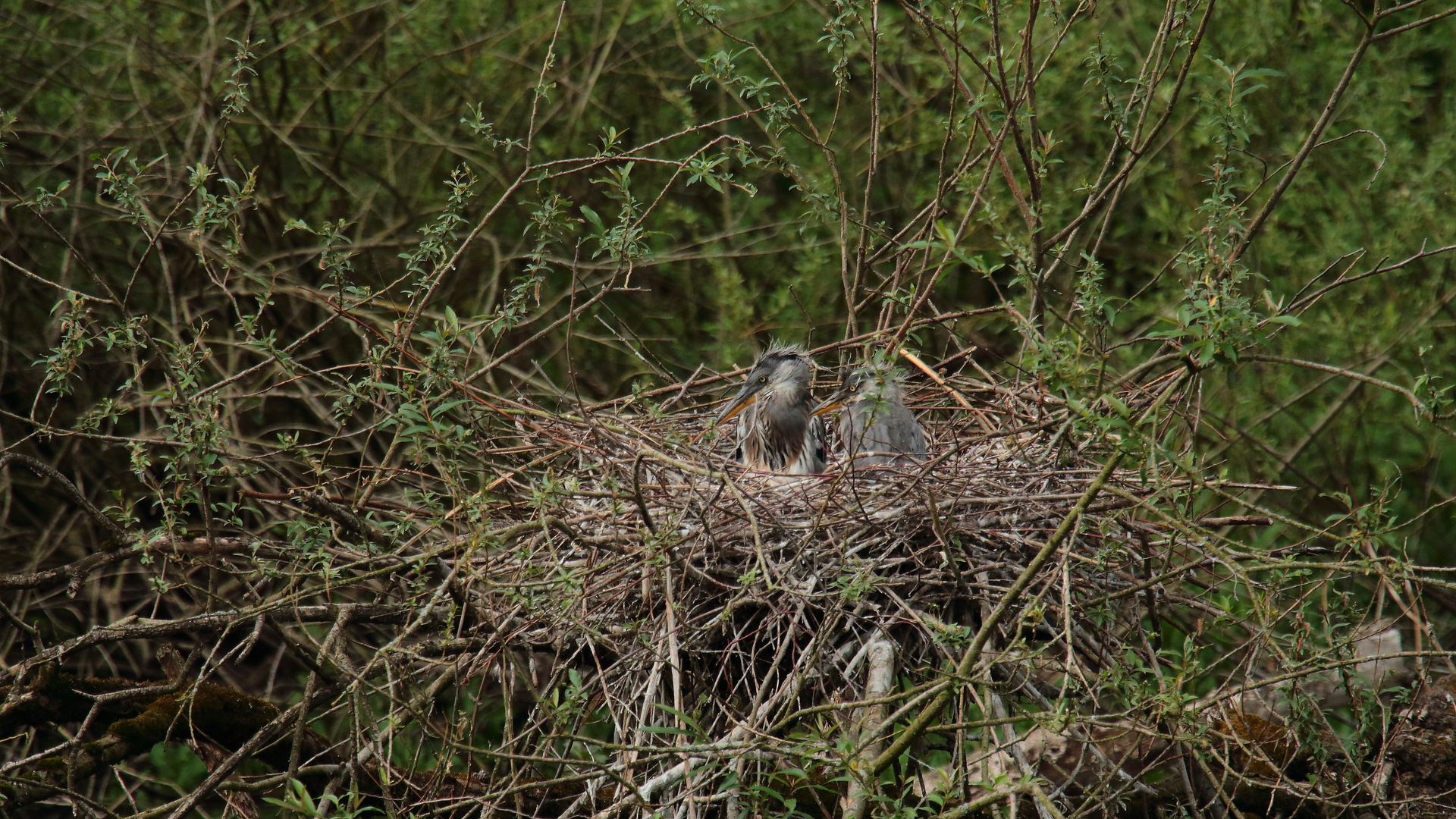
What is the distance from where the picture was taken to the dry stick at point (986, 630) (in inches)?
90.0

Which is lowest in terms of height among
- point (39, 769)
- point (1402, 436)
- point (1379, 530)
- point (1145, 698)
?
point (1402, 436)

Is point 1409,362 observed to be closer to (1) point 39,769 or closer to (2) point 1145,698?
(2) point 1145,698

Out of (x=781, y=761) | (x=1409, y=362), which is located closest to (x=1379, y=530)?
(x=781, y=761)

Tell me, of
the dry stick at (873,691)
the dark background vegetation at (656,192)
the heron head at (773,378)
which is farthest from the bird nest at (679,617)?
the dark background vegetation at (656,192)

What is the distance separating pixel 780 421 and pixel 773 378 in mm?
257

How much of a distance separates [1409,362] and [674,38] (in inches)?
157

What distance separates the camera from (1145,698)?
8.03ft

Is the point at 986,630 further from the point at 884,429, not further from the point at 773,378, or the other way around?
the point at 773,378

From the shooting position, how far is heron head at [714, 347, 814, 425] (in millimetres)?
4637

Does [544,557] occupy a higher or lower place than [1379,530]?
lower

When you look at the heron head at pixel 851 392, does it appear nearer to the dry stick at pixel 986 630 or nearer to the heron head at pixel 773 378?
the heron head at pixel 773 378

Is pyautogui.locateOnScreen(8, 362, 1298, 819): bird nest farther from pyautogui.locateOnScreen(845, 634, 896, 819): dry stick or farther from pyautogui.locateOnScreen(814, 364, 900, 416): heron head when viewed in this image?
pyautogui.locateOnScreen(814, 364, 900, 416): heron head

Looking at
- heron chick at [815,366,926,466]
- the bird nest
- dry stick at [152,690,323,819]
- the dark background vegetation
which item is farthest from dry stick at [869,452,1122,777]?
the dark background vegetation

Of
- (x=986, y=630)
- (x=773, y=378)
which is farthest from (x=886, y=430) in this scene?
(x=986, y=630)
